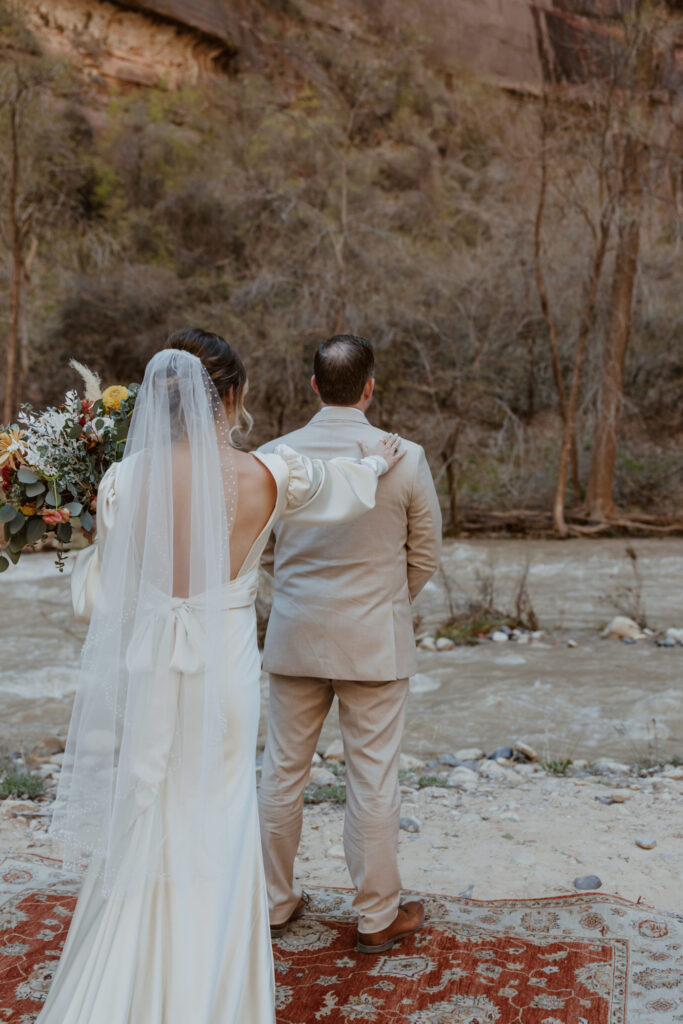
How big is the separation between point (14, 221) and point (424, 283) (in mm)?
9484

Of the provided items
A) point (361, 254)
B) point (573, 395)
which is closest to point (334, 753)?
point (573, 395)

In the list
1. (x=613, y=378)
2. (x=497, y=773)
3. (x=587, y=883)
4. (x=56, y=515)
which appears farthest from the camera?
(x=613, y=378)

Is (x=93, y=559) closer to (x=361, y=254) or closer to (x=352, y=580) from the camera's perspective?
(x=352, y=580)

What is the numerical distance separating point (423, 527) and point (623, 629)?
23.5 ft

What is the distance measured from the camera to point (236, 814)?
2633 millimetres

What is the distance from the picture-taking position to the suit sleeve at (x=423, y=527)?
335cm

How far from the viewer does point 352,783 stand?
337 cm

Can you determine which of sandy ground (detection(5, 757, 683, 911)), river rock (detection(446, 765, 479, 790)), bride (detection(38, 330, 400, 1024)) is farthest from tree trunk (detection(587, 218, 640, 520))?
bride (detection(38, 330, 400, 1024))

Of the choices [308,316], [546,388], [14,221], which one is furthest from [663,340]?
[14,221]

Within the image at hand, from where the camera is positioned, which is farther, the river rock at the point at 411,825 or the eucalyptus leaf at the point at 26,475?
the river rock at the point at 411,825

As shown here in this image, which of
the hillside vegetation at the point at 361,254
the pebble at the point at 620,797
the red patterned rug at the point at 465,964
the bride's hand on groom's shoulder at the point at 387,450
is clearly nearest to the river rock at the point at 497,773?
the pebble at the point at 620,797

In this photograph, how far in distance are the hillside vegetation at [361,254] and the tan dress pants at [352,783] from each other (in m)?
13.3

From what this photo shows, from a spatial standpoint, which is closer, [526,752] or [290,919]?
[290,919]

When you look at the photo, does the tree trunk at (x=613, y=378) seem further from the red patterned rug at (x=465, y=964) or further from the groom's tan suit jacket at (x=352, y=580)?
the groom's tan suit jacket at (x=352, y=580)
